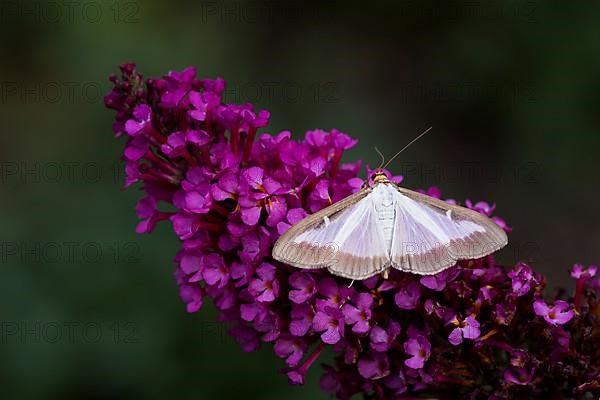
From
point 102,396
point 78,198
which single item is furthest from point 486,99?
point 102,396

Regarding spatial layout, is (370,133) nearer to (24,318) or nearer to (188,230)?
(24,318)

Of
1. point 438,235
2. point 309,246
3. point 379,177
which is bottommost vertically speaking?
point 309,246

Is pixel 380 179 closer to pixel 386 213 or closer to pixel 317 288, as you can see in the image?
pixel 386 213

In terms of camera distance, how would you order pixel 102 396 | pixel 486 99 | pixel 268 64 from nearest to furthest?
pixel 102 396 < pixel 486 99 < pixel 268 64

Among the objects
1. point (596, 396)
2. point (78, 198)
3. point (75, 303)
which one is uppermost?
point (596, 396)

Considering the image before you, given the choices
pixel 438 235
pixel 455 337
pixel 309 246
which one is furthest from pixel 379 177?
pixel 455 337

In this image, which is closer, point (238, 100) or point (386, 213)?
point (386, 213)
